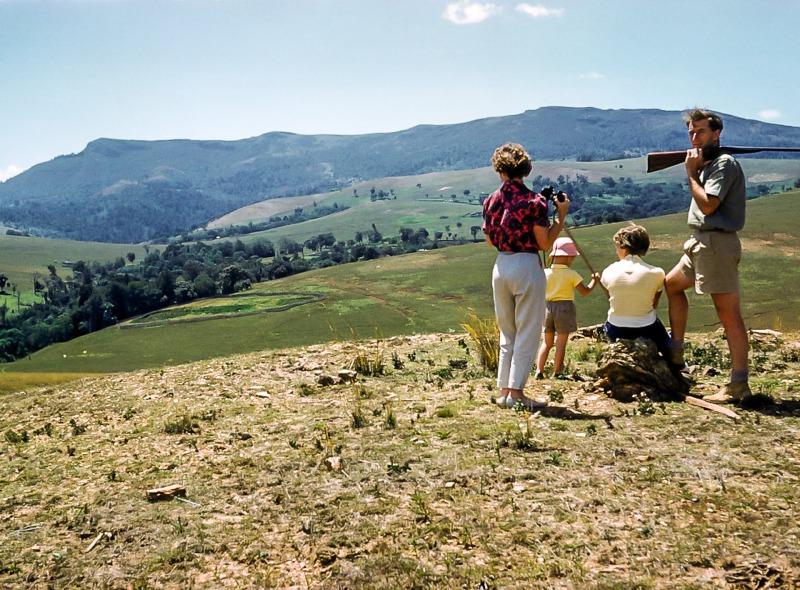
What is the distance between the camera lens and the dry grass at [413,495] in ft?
14.8

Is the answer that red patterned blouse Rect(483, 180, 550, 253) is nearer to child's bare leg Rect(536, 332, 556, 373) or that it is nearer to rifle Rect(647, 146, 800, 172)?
rifle Rect(647, 146, 800, 172)

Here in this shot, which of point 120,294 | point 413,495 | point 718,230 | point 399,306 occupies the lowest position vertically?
point 399,306

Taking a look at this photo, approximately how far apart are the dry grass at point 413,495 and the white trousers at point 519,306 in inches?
26.0

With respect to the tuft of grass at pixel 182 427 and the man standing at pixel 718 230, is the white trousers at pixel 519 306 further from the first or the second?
the tuft of grass at pixel 182 427

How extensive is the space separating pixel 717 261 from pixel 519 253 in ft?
7.12

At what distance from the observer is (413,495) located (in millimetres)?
5574

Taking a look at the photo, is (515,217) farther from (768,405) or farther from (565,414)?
(768,405)

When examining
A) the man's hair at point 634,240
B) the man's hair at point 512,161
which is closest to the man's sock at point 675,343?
the man's hair at point 634,240

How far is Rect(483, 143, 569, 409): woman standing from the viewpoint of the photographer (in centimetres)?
755

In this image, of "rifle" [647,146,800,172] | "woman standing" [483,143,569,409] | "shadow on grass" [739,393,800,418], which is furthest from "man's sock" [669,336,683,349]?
"rifle" [647,146,800,172]

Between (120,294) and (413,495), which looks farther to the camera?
(120,294)

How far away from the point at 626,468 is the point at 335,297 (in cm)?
9522

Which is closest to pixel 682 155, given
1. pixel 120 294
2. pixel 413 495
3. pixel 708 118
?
pixel 708 118

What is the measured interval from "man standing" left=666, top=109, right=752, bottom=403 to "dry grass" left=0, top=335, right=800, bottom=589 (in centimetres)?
75
